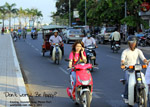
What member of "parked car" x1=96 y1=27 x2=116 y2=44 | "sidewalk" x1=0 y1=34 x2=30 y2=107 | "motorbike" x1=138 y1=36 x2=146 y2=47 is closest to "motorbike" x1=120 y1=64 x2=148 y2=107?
"sidewalk" x1=0 y1=34 x2=30 y2=107

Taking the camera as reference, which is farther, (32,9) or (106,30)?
(32,9)

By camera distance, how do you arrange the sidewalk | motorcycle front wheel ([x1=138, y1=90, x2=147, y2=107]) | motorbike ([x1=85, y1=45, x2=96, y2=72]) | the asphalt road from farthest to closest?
motorbike ([x1=85, y1=45, x2=96, y2=72]) < the asphalt road < the sidewalk < motorcycle front wheel ([x1=138, y1=90, x2=147, y2=107])

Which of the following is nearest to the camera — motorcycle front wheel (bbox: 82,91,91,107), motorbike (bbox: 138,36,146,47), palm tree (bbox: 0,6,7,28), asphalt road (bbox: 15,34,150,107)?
motorcycle front wheel (bbox: 82,91,91,107)

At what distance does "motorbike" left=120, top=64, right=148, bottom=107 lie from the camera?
6.91 meters

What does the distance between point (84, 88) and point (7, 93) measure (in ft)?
8.38

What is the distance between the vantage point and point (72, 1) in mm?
89000

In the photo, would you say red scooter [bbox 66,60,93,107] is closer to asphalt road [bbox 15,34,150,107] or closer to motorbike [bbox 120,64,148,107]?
motorbike [bbox 120,64,148,107]

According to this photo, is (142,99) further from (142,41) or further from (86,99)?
(142,41)

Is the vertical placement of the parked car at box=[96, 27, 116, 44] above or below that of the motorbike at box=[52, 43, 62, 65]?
above

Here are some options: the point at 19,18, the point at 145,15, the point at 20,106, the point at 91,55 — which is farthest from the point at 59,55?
the point at 19,18

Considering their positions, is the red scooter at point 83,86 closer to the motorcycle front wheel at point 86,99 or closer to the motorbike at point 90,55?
the motorcycle front wheel at point 86,99

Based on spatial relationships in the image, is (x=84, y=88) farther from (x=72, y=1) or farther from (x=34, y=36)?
(x=72, y=1)

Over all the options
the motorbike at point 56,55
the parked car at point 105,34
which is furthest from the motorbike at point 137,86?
the parked car at point 105,34

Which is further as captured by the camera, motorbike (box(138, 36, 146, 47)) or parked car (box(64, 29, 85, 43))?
parked car (box(64, 29, 85, 43))
